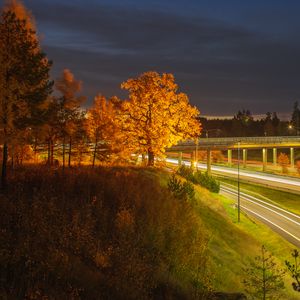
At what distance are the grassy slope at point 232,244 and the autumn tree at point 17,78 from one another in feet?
41.0

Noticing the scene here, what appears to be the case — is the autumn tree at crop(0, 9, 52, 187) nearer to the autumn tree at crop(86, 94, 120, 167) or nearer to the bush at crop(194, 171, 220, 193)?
the autumn tree at crop(86, 94, 120, 167)

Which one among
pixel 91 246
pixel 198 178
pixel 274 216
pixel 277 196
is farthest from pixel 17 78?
pixel 277 196

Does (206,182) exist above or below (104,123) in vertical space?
below

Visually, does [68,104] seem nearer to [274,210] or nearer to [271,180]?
[274,210]

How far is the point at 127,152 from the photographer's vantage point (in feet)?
153

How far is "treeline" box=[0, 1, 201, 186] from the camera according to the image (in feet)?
72.6

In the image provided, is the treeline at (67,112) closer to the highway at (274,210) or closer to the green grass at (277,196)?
the highway at (274,210)

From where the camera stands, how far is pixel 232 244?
105 ft

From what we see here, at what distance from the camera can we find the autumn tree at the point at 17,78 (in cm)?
2186

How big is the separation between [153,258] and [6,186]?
913 centimetres

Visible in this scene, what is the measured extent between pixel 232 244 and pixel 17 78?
64.5ft

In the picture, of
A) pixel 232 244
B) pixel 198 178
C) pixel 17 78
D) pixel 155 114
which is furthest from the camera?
pixel 198 178

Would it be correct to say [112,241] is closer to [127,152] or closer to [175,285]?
[175,285]

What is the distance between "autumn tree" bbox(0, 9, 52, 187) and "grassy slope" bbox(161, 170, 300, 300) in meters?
12.5
